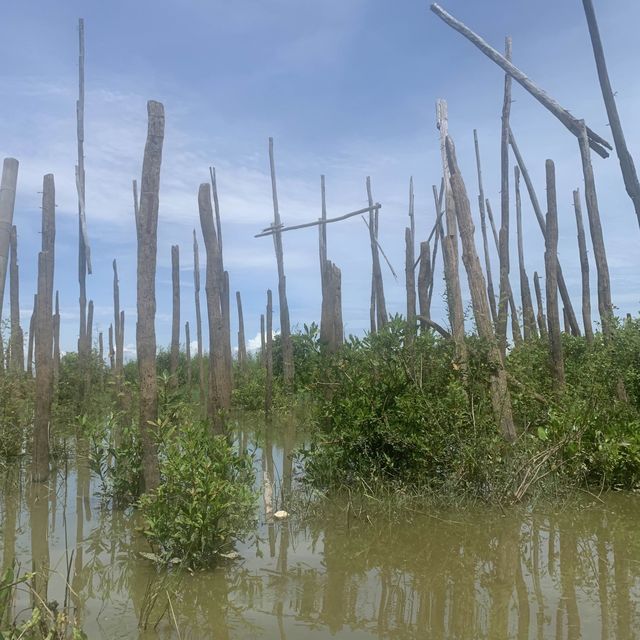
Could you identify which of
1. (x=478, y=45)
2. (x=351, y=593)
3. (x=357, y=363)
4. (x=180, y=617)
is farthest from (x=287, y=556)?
(x=478, y=45)

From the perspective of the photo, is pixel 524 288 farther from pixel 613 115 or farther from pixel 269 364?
pixel 613 115

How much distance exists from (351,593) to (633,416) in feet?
14.2

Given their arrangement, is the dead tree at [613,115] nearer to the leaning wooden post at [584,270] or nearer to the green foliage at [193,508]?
the green foliage at [193,508]

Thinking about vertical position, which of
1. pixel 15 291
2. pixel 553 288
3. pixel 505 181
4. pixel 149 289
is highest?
pixel 505 181

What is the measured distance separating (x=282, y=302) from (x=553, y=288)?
850cm

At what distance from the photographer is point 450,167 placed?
782 centimetres

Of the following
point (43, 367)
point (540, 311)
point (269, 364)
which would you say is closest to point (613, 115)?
point (43, 367)

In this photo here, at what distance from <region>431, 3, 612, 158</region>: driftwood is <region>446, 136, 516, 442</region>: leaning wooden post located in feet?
3.52

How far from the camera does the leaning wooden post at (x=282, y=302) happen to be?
1558 cm

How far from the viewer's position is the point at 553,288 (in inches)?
369

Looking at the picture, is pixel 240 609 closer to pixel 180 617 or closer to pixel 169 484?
Result: pixel 180 617

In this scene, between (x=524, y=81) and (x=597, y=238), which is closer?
(x=524, y=81)

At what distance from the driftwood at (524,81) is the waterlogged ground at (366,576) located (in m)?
3.97

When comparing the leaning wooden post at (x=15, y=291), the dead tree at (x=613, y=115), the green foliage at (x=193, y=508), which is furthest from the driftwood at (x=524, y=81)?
the leaning wooden post at (x=15, y=291)
